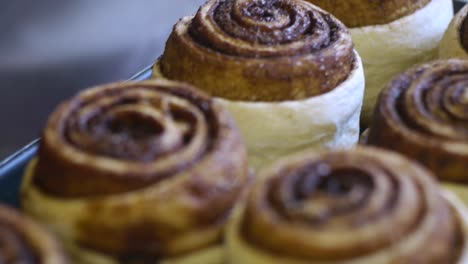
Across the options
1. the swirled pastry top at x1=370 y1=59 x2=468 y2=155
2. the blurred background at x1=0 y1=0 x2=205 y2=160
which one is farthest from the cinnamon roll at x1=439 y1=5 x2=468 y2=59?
the blurred background at x1=0 y1=0 x2=205 y2=160

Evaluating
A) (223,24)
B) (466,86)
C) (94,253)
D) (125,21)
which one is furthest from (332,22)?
(94,253)

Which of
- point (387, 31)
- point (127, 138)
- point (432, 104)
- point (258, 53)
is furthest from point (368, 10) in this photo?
point (127, 138)

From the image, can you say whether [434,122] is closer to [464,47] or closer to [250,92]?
[250,92]

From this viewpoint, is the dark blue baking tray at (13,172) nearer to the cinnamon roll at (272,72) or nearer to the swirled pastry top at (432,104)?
the cinnamon roll at (272,72)

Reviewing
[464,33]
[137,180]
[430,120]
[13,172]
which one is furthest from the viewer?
[464,33]

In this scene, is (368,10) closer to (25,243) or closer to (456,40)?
(456,40)

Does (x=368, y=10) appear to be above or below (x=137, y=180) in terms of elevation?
below

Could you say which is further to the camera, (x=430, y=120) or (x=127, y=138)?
(x=430, y=120)

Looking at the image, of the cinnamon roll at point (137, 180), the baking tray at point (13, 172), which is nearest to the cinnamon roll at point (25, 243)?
the cinnamon roll at point (137, 180)
